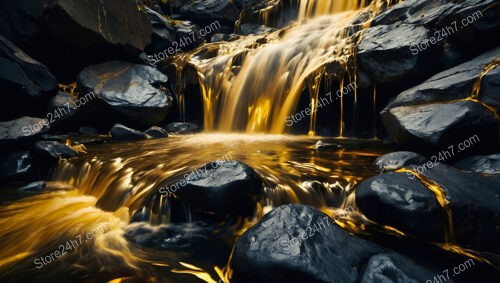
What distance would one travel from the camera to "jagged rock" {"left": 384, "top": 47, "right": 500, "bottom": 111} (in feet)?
16.0

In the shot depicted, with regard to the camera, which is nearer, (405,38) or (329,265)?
(329,265)

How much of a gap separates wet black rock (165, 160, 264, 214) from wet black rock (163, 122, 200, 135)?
5.99 metres

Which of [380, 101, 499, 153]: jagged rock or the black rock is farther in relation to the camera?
the black rock

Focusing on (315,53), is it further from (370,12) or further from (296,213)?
(296,213)

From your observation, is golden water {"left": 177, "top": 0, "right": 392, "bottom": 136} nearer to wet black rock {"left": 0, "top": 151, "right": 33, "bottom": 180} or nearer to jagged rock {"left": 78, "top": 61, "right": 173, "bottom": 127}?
jagged rock {"left": 78, "top": 61, "right": 173, "bottom": 127}

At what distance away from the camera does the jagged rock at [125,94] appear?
28.5 feet

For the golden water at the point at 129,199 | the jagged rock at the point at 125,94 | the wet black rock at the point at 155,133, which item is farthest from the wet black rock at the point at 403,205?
the jagged rock at the point at 125,94

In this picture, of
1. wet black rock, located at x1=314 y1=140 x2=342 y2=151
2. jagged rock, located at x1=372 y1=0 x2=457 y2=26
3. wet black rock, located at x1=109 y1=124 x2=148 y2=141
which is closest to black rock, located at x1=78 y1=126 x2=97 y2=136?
wet black rock, located at x1=109 y1=124 x2=148 y2=141

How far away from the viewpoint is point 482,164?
4250 mm

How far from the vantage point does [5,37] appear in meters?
8.33

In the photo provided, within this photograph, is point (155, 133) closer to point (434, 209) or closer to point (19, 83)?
point (19, 83)

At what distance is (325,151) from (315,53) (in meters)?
3.97

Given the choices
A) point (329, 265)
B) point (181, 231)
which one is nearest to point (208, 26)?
point (181, 231)

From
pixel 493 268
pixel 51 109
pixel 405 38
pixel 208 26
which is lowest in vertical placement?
pixel 493 268
